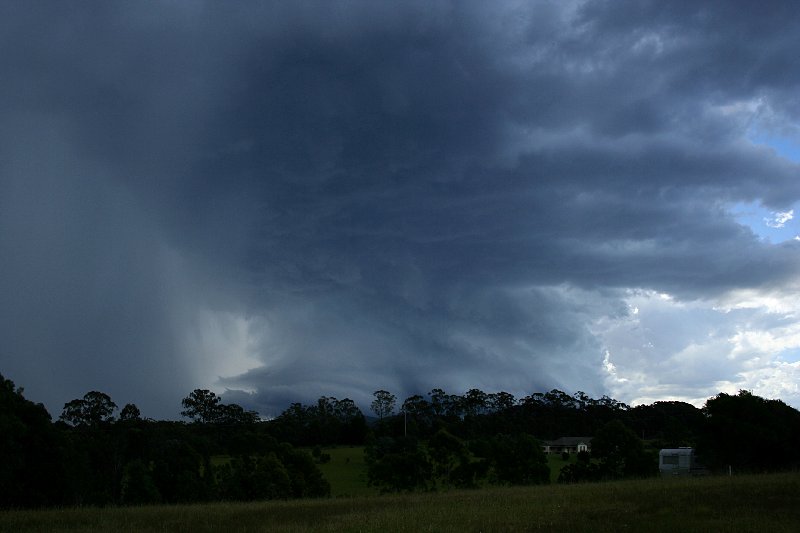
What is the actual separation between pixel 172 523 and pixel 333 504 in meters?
11.3

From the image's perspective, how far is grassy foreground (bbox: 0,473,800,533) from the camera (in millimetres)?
24875

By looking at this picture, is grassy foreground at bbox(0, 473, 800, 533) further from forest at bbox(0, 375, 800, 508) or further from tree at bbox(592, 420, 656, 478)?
tree at bbox(592, 420, 656, 478)

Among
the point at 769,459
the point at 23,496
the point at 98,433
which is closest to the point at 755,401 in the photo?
the point at 769,459

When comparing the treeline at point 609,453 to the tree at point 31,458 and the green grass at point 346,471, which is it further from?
→ the tree at point 31,458

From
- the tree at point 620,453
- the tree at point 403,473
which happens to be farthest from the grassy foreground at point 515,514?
the tree at point 403,473

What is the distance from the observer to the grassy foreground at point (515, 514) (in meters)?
24.9

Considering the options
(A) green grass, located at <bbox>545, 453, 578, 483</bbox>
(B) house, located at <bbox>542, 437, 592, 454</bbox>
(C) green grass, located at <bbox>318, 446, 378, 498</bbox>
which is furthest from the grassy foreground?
(B) house, located at <bbox>542, 437, 592, 454</bbox>

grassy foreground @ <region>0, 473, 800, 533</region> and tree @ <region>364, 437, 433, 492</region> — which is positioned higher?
grassy foreground @ <region>0, 473, 800, 533</region>

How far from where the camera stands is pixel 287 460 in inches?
2849

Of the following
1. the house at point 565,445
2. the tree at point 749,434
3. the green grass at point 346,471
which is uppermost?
the tree at point 749,434

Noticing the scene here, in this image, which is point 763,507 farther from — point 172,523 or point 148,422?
point 148,422

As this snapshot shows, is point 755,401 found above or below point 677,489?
above

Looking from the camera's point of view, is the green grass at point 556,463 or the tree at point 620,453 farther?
the green grass at point 556,463

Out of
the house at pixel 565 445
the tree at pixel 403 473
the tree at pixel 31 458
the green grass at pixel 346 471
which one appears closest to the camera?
the tree at pixel 31 458
